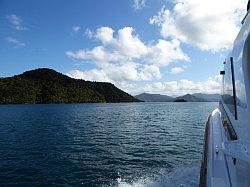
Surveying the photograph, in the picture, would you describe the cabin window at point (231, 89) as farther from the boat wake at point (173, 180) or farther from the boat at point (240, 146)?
the boat wake at point (173, 180)

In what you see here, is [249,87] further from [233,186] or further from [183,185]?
[183,185]

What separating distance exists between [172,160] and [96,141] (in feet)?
41.0

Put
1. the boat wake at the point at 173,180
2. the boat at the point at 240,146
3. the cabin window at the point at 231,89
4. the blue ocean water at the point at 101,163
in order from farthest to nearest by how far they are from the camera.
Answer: the blue ocean water at the point at 101,163, the boat wake at the point at 173,180, the cabin window at the point at 231,89, the boat at the point at 240,146

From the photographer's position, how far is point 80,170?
18859 mm

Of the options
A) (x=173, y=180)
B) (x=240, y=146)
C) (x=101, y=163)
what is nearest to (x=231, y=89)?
(x=240, y=146)

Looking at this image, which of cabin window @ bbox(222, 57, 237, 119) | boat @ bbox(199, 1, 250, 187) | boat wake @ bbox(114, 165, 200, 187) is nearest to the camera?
boat @ bbox(199, 1, 250, 187)

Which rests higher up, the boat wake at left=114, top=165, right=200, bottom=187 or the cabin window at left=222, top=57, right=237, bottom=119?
the cabin window at left=222, top=57, right=237, bottom=119

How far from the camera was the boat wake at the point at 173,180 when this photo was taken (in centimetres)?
1473

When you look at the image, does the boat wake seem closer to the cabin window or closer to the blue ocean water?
the blue ocean water

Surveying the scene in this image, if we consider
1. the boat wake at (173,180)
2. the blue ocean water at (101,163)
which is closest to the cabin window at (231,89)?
the boat wake at (173,180)

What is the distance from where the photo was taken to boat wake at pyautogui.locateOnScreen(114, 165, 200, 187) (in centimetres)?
1473

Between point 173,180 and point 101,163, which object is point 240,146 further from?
point 101,163

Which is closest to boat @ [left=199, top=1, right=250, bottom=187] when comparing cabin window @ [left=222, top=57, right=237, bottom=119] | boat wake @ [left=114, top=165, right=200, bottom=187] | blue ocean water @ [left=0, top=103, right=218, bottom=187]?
cabin window @ [left=222, top=57, right=237, bottom=119]

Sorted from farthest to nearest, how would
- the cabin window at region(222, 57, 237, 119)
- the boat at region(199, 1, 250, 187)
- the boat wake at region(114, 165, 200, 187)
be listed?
the boat wake at region(114, 165, 200, 187) → the cabin window at region(222, 57, 237, 119) → the boat at region(199, 1, 250, 187)
